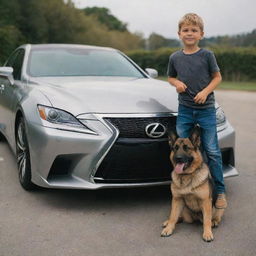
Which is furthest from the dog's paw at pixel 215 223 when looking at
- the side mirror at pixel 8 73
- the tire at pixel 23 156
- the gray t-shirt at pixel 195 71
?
the side mirror at pixel 8 73

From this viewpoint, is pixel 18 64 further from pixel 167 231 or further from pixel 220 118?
pixel 167 231

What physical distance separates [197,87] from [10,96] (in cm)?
257

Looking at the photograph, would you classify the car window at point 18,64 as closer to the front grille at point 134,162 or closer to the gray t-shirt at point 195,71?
the front grille at point 134,162

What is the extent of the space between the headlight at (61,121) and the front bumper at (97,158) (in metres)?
0.04

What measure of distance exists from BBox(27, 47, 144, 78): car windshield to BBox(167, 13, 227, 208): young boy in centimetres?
176

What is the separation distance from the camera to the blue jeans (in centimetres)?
382

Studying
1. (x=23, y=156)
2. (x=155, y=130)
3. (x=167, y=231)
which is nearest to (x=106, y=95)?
(x=155, y=130)

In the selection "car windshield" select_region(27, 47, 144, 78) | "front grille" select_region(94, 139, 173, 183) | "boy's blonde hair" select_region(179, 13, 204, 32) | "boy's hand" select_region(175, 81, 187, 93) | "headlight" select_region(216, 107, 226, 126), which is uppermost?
"boy's blonde hair" select_region(179, 13, 204, 32)

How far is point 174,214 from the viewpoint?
3.57 meters

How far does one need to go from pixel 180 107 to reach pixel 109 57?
2.29 m

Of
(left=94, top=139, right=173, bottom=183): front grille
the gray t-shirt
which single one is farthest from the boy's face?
(left=94, top=139, right=173, bottom=183): front grille

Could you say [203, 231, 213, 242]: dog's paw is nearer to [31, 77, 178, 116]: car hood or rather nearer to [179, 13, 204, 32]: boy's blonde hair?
[31, 77, 178, 116]: car hood

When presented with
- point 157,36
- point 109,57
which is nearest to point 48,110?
point 109,57

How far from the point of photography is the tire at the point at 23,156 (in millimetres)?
4293
